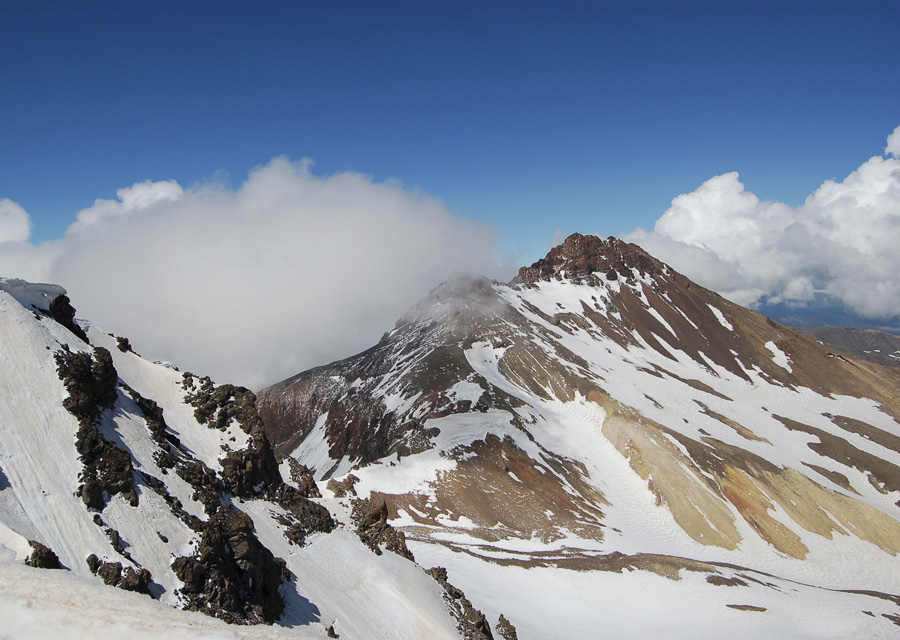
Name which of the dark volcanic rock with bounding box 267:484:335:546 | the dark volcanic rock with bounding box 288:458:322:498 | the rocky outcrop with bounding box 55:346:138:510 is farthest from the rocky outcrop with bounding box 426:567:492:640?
the rocky outcrop with bounding box 55:346:138:510

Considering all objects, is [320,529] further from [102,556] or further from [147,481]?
[102,556]

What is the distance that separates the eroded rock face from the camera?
15.2 m

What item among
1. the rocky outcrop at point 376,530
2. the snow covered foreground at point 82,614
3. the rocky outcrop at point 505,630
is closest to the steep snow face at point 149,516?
the snow covered foreground at point 82,614

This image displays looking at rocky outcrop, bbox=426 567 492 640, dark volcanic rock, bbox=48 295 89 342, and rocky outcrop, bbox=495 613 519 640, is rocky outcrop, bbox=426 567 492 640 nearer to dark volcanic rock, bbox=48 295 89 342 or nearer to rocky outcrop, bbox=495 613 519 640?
rocky outcrop, bbox=495 613 519 640

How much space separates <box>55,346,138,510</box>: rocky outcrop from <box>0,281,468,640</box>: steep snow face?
0.18 feet

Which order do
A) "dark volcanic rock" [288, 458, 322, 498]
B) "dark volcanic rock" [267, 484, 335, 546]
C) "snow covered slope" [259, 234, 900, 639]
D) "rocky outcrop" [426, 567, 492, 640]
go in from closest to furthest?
"dark volcanic rock" [267, 484, 335, 546]
"rocky outcrop" [426, 567, 492, 640]
"dark volcanic rock" [288, 458, 322, 498]
"snow covered slope" [259, 234, 900, 639]

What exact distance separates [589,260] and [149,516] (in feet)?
583

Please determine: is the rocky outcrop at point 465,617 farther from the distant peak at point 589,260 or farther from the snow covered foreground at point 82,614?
the distant peak at point 589,260

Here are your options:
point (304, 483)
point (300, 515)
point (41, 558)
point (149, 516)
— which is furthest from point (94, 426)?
point (304, 483)

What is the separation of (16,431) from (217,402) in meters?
10.5

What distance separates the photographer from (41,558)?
491 inches

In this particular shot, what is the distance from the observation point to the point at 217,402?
26.3 metres

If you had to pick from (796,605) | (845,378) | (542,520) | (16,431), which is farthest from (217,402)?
(845,378)

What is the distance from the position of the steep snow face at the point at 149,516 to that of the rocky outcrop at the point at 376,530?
1652 mm
